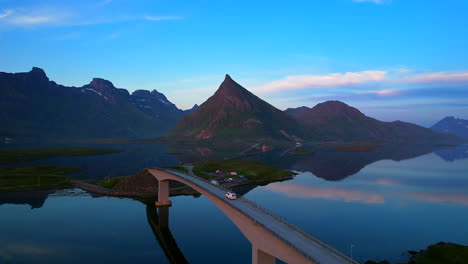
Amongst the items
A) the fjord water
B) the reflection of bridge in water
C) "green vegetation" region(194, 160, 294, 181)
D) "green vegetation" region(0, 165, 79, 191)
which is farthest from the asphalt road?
"green vegetation" region(0, 165, 79, 191)

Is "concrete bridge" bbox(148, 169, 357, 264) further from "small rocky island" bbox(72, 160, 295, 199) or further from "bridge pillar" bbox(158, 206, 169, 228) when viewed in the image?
"small rocky island" bbox(72, 160, 295, 199)

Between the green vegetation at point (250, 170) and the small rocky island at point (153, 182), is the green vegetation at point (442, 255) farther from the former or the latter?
the green vegetation at point (250, 170)

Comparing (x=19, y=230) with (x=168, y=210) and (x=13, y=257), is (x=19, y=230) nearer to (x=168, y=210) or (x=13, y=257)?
(x=13, y=257)

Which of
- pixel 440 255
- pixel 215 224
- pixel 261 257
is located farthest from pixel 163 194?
pixel 440 255

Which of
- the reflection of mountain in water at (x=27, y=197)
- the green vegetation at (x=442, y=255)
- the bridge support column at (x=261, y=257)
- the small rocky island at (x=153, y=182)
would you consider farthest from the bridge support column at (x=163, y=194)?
the green vegetation at (x=442, y=255)

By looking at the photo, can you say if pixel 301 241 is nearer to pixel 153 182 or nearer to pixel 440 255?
pixel 440 255

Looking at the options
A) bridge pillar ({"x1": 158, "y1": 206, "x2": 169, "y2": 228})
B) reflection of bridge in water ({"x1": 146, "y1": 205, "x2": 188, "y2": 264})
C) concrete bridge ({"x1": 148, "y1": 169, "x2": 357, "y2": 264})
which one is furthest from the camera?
bridge pillar ({"x1": 158, "y1": 206, "x2": 169, "y2": 228})
